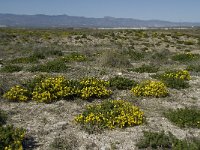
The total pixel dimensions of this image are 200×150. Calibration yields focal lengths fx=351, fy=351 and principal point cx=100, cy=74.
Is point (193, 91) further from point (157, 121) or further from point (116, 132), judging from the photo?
point (116, 132)

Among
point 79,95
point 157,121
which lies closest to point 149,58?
point 79,95

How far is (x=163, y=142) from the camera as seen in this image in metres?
8.74

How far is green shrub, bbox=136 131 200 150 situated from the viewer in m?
8.51

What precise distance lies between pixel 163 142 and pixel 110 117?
187cm

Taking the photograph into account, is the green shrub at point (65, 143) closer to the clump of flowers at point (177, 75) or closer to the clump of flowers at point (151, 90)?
the clump of flowers at point (151, 90)

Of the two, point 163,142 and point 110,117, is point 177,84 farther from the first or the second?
point 163,142

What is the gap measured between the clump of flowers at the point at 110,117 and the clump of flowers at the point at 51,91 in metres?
1.93

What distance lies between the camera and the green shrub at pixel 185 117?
10234 mm

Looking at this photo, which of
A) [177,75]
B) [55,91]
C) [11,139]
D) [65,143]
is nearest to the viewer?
[11,139]

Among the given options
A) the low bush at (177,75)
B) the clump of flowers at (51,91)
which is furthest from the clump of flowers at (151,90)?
the low bush at (177,75)

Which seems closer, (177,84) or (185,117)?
(185,117)

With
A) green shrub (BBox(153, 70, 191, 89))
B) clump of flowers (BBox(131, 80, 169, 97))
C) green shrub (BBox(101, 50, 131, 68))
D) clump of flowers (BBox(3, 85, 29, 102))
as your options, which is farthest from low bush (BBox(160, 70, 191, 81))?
clump of flowers (BBox(3, 85, 29, 102))

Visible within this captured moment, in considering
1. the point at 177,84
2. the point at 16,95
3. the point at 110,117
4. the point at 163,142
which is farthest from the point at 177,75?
the point at 163,142

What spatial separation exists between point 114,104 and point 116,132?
1444 mm
